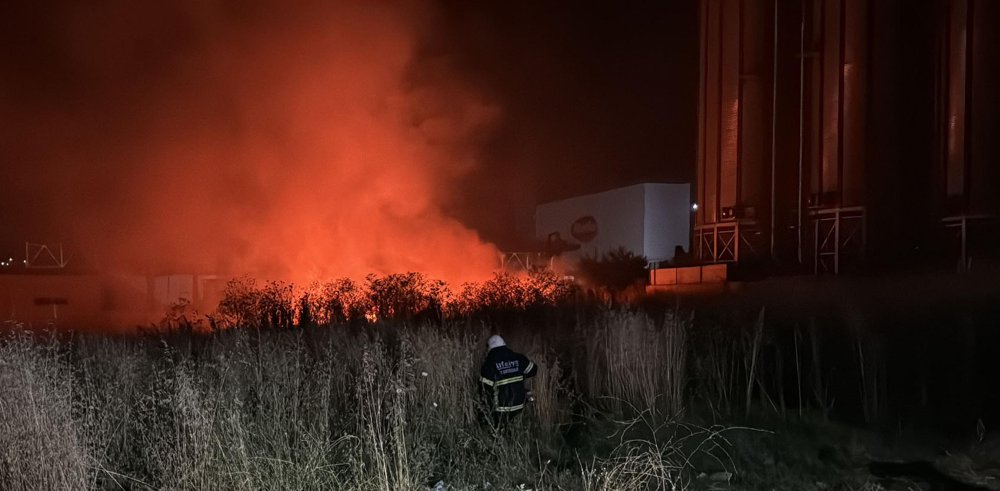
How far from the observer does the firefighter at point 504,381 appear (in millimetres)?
5621

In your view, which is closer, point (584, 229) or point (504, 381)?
point (504, 381)

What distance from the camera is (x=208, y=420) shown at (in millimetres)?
4480

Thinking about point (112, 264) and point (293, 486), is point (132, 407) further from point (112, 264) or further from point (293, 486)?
point (112, 264)

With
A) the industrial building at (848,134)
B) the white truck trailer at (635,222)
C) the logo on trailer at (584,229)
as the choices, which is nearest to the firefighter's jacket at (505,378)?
the industrial building at (848,134)

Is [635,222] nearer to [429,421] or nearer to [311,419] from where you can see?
[429,421]

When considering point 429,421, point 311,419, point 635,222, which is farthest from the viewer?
point 635,222

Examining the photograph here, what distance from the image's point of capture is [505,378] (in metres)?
5.65

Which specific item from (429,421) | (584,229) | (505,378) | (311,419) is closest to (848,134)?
(505,378)

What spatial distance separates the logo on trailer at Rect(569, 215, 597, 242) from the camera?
35125 millimetres

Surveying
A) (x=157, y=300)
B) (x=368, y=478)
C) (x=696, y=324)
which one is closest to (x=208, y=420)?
(x=368, y=478)

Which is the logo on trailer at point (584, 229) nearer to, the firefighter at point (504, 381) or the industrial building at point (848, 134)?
the industrial building at point (848, 134)

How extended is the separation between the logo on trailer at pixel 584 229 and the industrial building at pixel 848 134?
14.9 metres

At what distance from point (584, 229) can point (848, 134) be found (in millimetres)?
19766

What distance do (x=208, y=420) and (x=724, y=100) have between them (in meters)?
17.2
